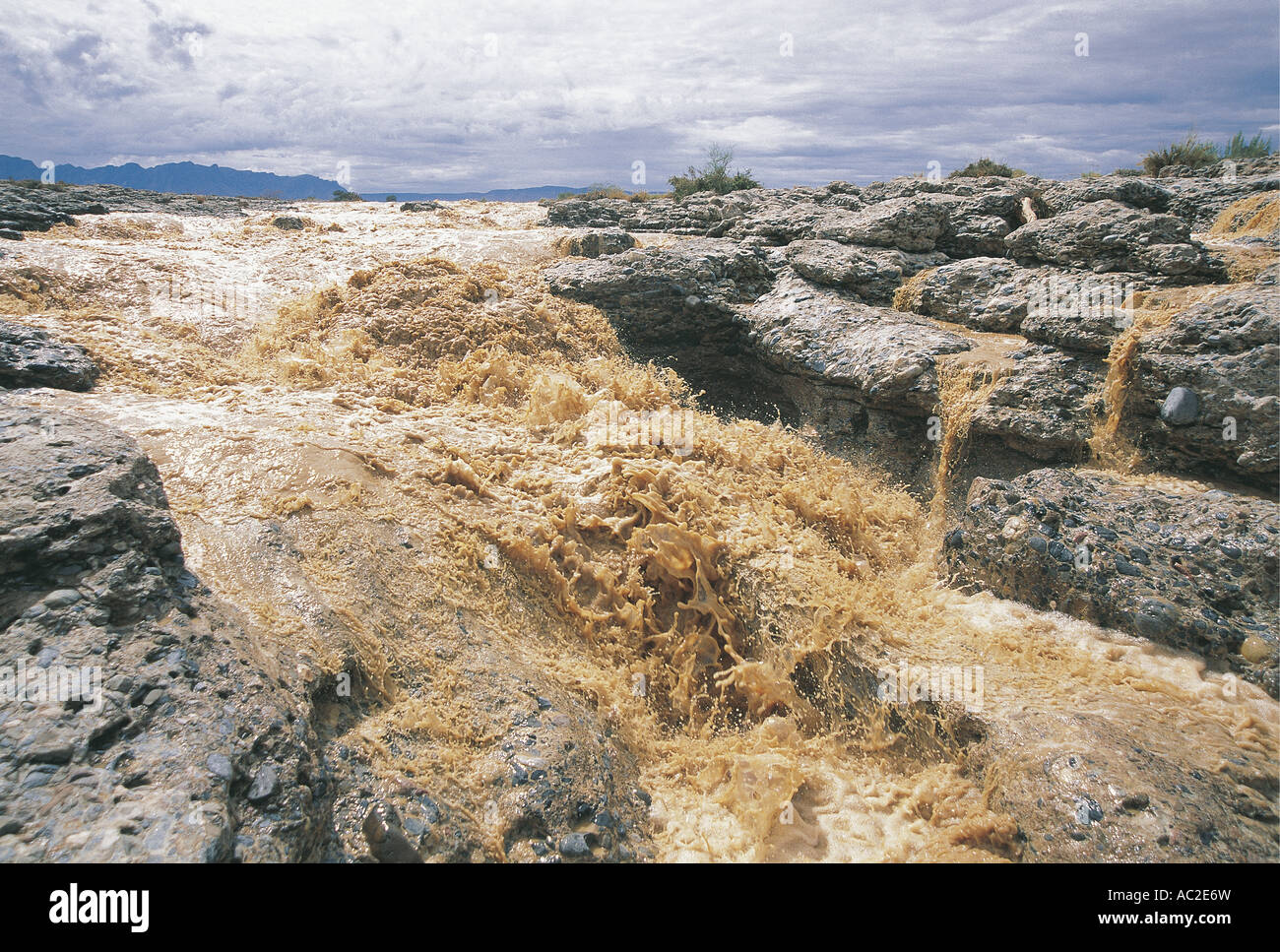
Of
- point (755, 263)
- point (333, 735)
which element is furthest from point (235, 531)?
point (755, 263)

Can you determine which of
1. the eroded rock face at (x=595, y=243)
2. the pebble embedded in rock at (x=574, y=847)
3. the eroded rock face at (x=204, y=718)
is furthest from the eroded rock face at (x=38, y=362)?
the eroded rock face at (x=595, y=243)

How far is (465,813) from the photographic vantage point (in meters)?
3.98

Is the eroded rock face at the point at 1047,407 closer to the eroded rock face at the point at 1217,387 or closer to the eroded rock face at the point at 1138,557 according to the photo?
the eroded rock face at the point at 1217,387

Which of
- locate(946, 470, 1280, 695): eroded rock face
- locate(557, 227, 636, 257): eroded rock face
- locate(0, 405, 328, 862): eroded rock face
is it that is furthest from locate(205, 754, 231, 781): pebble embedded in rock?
locate(557, 227, 636, 257): eroded rock face

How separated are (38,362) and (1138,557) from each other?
10.3m

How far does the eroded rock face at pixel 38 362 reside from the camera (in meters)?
6.83

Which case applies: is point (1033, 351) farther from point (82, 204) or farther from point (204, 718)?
point (82, 204)

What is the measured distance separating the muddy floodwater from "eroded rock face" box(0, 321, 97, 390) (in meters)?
0.27

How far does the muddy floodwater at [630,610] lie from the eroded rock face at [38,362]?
27 centimetres

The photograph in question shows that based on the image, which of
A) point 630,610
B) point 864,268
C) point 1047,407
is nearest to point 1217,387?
point 1047,407

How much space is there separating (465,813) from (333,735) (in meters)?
0.87

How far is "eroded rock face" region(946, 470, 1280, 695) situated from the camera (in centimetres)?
536

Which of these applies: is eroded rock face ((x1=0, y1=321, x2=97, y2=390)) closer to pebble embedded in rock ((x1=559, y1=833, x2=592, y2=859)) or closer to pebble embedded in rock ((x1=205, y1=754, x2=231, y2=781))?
pebble embedded in rock ((x1=205, y1=754, x2=231, y2=781))
